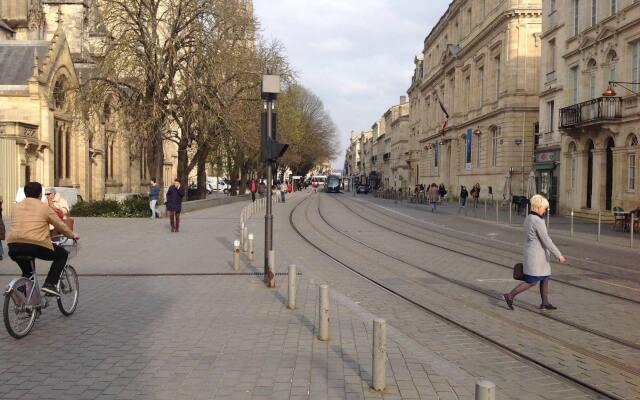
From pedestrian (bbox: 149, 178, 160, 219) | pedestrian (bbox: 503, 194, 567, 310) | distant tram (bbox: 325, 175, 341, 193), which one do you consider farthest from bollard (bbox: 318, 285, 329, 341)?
distant tram (bbox: 325, 175, 341, 193)

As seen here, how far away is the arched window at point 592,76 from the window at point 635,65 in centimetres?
302

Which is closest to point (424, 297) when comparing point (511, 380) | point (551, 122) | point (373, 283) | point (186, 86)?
point (373, 283)

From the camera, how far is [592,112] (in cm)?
2723

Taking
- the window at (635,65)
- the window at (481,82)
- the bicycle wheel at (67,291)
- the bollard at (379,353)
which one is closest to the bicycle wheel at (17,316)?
the bicycle wheel at (67,291)

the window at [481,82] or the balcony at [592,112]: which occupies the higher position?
the window at [481,82]

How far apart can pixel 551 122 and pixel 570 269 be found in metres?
23.9

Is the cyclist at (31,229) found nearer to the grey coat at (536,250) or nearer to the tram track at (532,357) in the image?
the tram track at (532,357)

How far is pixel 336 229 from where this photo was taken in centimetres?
2259

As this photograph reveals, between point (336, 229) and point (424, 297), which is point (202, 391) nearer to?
point (424, 297)

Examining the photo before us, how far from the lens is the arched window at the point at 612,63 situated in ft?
87.6

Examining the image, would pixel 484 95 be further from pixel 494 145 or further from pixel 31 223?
pixel 31 223

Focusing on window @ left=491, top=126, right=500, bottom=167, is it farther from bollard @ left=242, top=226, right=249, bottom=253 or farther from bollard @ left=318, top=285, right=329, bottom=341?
bollard @ left=318, top=285, right=329, bottom=341

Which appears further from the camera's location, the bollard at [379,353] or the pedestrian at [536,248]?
the pedestrian at [536,248]

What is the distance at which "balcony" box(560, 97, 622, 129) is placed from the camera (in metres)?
26.1
